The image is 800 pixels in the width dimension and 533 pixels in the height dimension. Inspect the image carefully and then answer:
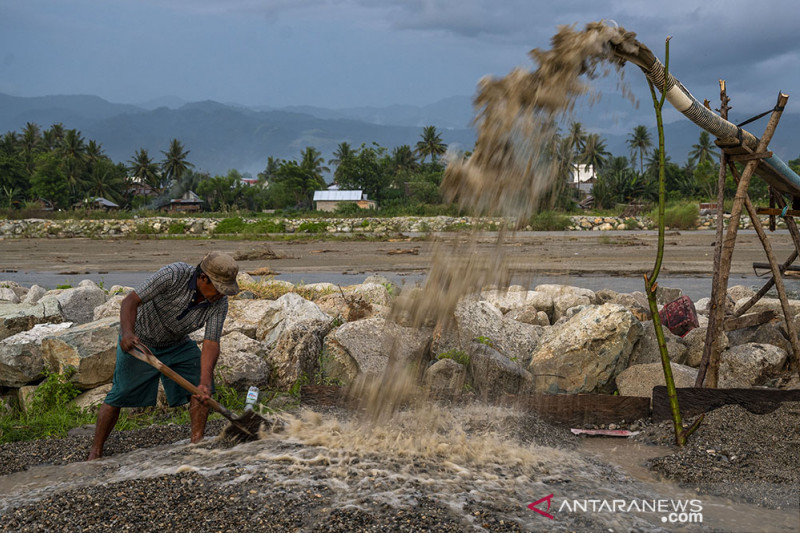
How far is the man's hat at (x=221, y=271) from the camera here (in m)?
3.47

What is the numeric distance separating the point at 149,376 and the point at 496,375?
2362 millimetres

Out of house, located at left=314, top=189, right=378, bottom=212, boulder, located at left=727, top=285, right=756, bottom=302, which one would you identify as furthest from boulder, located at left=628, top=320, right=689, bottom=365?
house, located at left=314, top=189, right=378, bottom=212

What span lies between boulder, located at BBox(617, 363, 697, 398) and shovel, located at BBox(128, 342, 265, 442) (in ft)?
8.39

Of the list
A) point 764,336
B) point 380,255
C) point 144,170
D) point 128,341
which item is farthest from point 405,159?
point 128,341

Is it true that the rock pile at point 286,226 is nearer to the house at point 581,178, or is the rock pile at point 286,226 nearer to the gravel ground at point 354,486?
the house at point 581,178

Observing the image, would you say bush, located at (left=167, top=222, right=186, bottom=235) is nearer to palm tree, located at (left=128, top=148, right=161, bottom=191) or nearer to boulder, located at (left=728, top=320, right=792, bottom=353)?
boulder, located at (left=728, top=320, right=792, bottom=353)

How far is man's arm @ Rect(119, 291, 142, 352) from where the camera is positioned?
138 inches

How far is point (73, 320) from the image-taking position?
6.31 meters

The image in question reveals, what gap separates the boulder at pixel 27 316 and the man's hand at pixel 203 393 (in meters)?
3.06

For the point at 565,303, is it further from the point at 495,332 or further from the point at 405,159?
the point at 405,159

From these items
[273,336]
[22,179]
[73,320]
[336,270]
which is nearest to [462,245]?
[273,336]

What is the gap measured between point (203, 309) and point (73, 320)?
3344 mm

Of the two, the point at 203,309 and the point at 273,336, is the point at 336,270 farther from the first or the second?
the point at 203,309

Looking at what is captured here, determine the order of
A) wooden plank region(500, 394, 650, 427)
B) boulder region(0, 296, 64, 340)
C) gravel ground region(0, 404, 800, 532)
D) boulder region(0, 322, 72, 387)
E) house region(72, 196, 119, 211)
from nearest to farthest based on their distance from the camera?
gravel ground region(0, 404, 800, 532) < wooden plank region(500, 394, 650, 427) < boulder region(0, 322, 72, 387) < boulder region(0, 296, 64, 340) < house region(72, 196, 119, 211)
